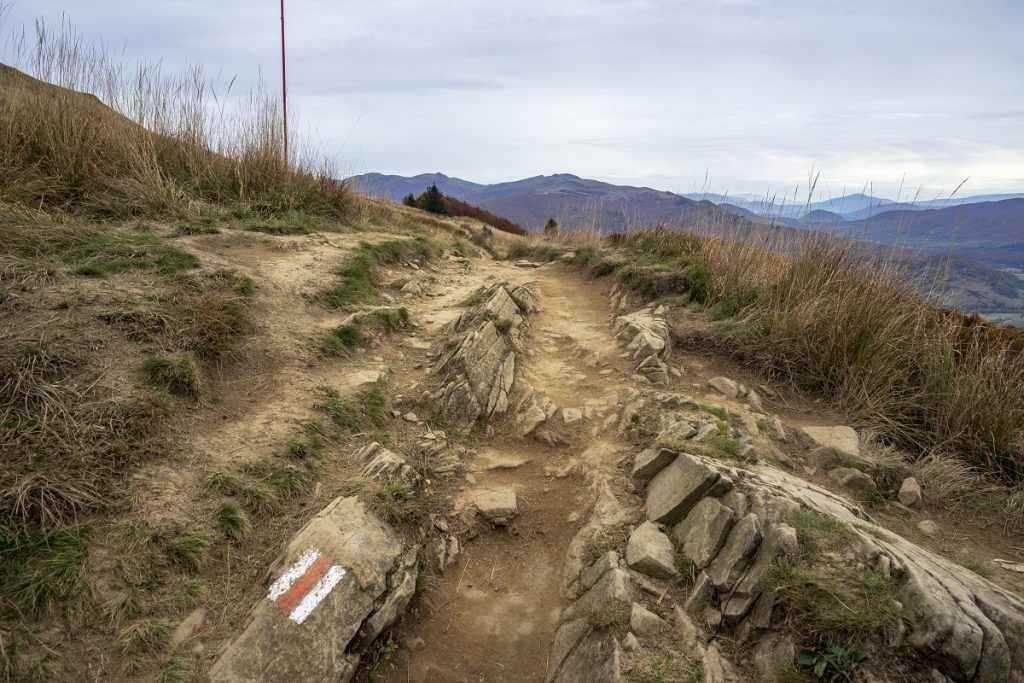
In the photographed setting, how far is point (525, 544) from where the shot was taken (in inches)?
145

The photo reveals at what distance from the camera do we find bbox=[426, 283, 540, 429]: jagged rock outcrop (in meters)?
4.88

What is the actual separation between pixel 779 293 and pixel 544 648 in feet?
15.6

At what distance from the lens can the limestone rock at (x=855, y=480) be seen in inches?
155

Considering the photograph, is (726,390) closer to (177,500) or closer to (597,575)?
(597,575)

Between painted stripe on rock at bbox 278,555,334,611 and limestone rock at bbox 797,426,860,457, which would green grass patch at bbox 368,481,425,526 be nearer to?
painted stripe on rock at bbox 278,555,334,611

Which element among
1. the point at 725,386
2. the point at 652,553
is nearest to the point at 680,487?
the point at 652,553

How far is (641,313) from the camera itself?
22.7 ft

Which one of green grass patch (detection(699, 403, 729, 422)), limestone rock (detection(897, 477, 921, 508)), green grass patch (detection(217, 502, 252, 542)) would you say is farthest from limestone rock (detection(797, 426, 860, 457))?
green grass patch (detection(217, 502, 252, 542))

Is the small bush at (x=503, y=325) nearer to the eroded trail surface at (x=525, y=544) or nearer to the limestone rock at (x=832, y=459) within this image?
the eroded trail surface at (x=525, y=544)

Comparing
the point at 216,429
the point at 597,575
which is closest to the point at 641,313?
the point at 597,575

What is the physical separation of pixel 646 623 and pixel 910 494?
2.68 m

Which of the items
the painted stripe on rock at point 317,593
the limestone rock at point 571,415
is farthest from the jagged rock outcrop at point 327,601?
the limestone rock at point 571,415

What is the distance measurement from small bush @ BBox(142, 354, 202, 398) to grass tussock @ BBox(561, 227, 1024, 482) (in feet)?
17.4

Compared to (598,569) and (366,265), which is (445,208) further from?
(598,569)
